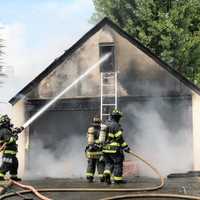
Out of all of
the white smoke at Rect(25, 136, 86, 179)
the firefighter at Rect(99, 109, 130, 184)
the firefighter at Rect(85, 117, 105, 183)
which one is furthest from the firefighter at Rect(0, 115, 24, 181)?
the white smoke at Rect(25, 136, 86, 179)

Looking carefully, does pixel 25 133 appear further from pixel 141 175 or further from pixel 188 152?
pixel 188 152

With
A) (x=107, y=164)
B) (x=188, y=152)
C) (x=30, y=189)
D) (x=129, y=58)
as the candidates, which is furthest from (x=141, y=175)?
(x=30, y=189)

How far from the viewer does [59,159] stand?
1648cm

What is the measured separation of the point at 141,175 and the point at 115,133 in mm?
5399

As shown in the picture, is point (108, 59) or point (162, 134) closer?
point (162, 134)

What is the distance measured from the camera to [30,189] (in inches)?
314

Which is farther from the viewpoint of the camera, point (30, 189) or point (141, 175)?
point (141, 175)

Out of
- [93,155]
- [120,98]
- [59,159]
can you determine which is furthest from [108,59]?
[93,155]

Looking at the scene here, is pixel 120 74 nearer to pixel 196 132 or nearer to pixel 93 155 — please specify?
pixel 196 132

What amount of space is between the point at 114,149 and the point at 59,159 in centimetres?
670

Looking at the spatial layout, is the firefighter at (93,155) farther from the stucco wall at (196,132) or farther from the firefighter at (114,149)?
the stucco wall at (196,132)

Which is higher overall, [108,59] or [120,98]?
[108,59]

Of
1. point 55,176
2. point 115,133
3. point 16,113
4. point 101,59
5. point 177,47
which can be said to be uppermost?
point 177,47

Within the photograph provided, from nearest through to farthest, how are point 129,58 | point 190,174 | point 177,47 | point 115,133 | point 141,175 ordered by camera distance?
point 115,133, point 190,174, point 141,175, point 129,58, point 177,47
